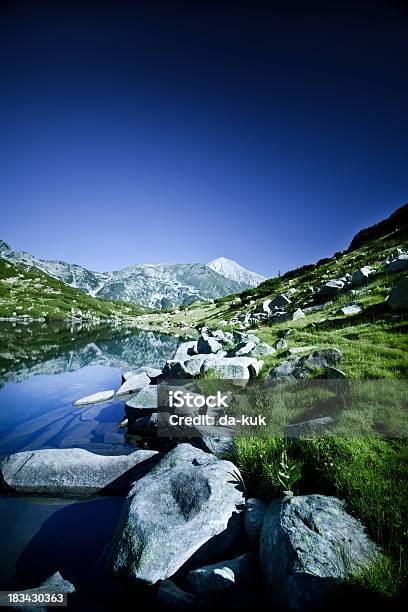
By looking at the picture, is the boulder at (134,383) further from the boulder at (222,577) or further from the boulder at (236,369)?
the boulder at (222,577)

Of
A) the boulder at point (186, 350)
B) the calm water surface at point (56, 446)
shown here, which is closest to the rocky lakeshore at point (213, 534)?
the calm water surface at point (56, 446)

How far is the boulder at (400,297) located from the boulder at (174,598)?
1802cm

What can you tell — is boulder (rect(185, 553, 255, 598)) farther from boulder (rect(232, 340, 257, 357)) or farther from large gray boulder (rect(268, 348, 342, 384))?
boulder (rect(232, 340, 257, 357))

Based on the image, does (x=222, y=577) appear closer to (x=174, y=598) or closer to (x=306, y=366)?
(x=174, y=598)

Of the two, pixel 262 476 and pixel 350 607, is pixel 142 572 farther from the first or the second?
pixel 350 607

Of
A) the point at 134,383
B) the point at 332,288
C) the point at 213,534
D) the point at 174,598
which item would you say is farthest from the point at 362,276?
the point at 174,598

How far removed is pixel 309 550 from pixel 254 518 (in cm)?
191

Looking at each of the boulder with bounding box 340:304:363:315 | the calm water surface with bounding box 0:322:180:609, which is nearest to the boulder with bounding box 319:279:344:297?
the boulder with bounding box 340:304:363:315

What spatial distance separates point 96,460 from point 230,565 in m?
7.06

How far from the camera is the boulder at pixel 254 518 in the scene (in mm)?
6994

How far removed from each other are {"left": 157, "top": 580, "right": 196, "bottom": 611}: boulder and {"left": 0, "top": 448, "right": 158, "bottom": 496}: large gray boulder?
5.00 meters

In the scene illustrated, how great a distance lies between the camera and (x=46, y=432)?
16438 millimetres

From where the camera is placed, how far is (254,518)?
23.7ft

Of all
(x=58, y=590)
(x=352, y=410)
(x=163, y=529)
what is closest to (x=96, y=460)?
(x=58, y=590)
